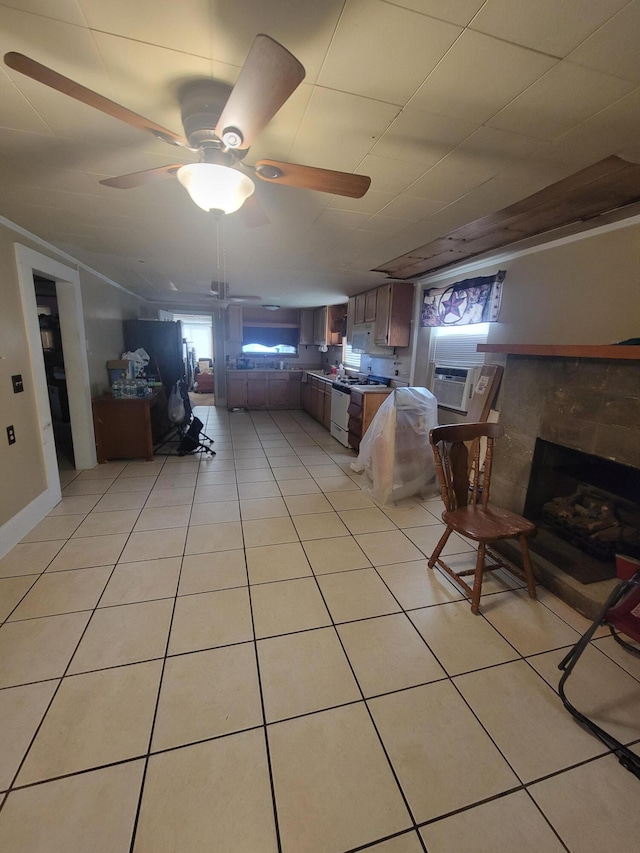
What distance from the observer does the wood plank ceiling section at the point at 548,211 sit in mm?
1645

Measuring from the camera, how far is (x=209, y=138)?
1288 millimetres

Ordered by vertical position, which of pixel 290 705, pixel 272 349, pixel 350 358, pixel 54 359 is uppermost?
pixel 272 349

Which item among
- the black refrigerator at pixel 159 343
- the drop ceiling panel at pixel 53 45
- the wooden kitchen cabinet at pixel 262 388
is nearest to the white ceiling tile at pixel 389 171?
the drop ceiling panel at pixel 53 45

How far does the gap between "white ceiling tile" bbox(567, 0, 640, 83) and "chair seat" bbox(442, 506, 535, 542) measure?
1871 millimetres

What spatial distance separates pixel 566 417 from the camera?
6.95ft

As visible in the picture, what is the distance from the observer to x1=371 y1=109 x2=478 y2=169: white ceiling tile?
4.33ft

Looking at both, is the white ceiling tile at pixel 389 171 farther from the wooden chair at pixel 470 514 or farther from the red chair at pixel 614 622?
the red chair at pixel 614 622

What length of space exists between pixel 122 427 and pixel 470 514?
3.83 metres

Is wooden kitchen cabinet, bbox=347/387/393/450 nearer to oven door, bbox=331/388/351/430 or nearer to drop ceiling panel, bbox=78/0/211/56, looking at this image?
oven door, bbox=331/388/351/430

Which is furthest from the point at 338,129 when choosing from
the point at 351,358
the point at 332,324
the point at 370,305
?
the point at 332,324

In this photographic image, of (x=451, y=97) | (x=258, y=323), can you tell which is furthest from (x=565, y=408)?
(x=258, y=323)

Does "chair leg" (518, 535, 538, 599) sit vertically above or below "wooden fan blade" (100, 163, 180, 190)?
below

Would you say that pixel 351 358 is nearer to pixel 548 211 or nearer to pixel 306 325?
pixel 306 325

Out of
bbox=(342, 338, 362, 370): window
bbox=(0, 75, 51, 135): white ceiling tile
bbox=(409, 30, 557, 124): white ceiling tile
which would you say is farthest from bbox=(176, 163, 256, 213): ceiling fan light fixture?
bbox=(342, 338, 362, 370): window
